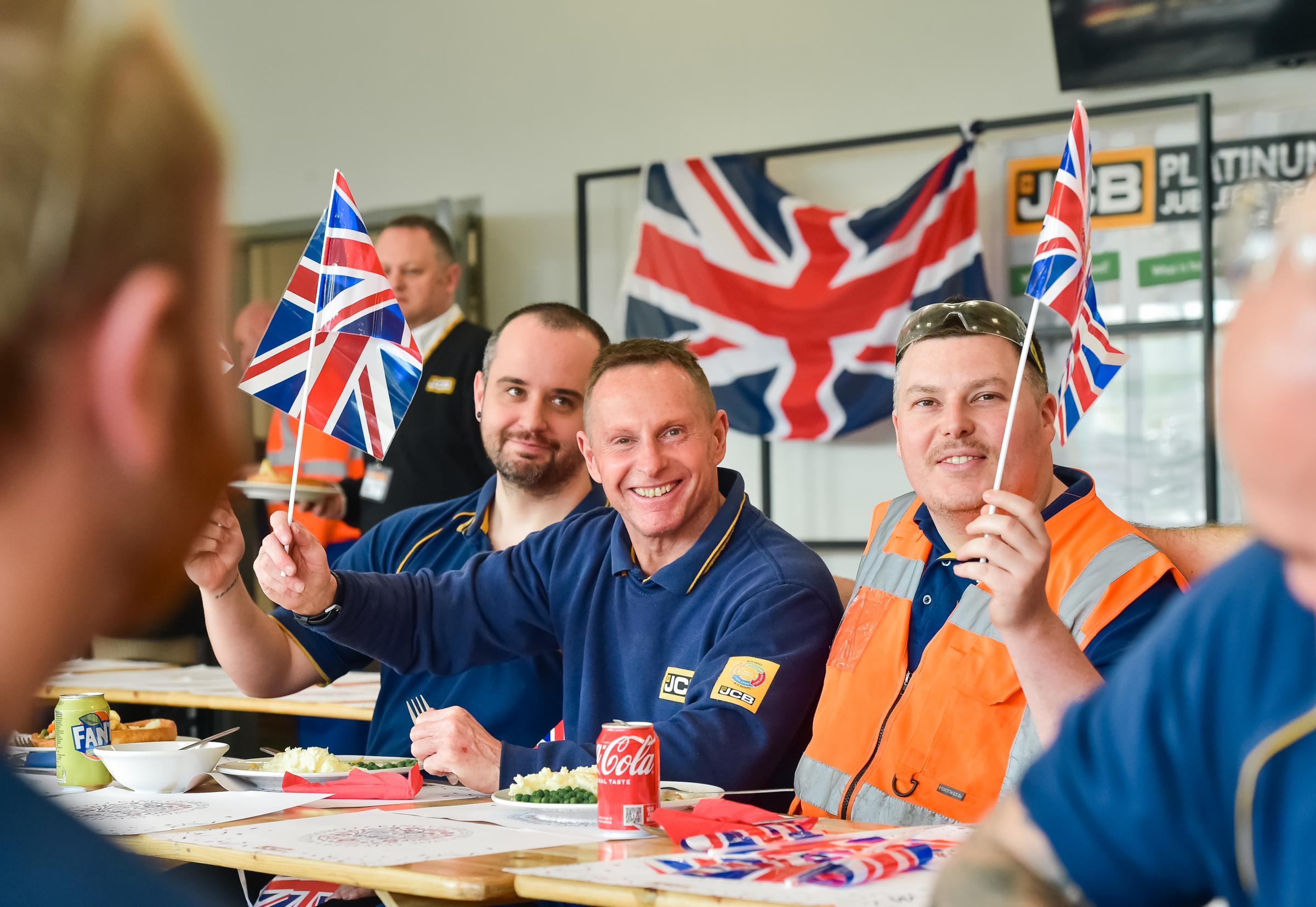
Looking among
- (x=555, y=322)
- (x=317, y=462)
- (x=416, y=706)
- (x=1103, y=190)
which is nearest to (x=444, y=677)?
(x=416, y=706)

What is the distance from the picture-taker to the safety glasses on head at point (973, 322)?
2.11m

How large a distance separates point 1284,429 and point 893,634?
1.59m

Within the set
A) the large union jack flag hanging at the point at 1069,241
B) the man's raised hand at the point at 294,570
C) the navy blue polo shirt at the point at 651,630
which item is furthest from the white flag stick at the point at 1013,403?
the man's raised hand at the point at 294,570

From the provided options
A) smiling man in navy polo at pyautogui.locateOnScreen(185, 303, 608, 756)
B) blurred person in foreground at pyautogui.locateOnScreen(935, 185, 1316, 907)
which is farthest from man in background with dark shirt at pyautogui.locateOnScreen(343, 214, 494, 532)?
blurred person in foreground at pyautogui.locateOnScreen(935, 185, 1316, 907)

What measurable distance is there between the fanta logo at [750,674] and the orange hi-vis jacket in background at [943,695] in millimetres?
115

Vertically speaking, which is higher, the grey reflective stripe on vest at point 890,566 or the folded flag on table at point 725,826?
the grey reflective stripe on vest at point 890,566

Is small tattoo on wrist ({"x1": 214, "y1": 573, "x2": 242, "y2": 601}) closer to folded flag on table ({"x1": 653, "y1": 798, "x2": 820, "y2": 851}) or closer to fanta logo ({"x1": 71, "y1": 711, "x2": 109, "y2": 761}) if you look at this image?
fanta logo ({"x1": 71, "y1": 711, "x2": 109, "y2": 761})

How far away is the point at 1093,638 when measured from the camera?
177cm

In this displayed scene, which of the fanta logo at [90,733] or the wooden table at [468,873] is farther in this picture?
the fanta logo at [90,733]

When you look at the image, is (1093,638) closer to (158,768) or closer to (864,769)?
(864,769)

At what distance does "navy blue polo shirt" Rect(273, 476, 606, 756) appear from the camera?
2.59 metres

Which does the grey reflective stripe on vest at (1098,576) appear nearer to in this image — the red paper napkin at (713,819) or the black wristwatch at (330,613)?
the red paper napkin at (713,819)

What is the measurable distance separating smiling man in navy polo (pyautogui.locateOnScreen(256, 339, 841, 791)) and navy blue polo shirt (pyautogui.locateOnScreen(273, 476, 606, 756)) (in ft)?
0.27

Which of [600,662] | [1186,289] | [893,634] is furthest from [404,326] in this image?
[1186,289]
